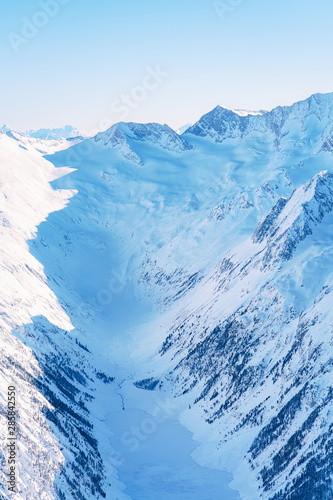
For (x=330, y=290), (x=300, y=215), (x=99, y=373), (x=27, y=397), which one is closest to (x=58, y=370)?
(x=99, y=373)

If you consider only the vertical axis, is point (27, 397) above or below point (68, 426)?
above

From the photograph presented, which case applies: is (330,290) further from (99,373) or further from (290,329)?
(99,373)

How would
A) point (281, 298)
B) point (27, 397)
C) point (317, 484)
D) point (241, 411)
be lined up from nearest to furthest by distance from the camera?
point (317, 484) < point (27, 397) < point (241, 411) < point (281, 298)

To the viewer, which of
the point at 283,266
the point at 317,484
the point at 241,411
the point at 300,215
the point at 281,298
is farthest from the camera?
the point at 300,215

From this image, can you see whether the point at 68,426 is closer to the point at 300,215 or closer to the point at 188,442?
the point at 188,442

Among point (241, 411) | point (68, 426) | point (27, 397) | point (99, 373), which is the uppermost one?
point (27, 397)

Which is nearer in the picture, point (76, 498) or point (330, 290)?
point (76, 498)
